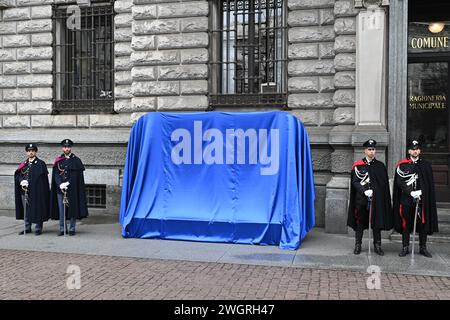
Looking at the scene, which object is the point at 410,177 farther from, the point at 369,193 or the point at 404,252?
the point at 404,252

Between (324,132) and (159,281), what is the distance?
548cm

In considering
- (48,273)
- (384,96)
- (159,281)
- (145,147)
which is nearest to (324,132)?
(384,96)

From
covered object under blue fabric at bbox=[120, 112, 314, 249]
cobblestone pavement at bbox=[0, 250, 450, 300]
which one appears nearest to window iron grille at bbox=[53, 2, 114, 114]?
covered object under blue fabric at bbox=[120, 112, 314, 249]

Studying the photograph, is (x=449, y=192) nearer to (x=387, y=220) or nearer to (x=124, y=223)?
(x=387, y=220)

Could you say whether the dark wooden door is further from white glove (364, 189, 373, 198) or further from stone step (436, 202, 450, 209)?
white glove (364, 189, 373, 198)

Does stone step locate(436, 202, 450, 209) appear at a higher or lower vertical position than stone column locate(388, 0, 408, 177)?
lower

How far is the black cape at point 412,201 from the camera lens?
813cm

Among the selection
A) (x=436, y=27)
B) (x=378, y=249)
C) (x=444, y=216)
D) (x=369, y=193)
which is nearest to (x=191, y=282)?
(x=369, y=193)

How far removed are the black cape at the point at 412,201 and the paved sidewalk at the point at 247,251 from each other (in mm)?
544

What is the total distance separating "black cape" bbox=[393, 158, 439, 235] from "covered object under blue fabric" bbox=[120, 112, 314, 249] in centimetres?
155

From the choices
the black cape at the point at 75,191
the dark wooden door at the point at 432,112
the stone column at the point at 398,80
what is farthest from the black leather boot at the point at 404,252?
the black cape at the point at 75,191

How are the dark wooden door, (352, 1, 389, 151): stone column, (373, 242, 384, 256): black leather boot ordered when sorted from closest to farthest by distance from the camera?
(373, 242, 384, 256): black leather boot → (352, 1, 389, 151): stone column → the dark wooden door

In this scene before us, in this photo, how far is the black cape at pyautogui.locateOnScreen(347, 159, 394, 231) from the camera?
8.22 m

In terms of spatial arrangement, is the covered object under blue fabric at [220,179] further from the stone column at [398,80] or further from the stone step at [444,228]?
the stone step at [444,228]
